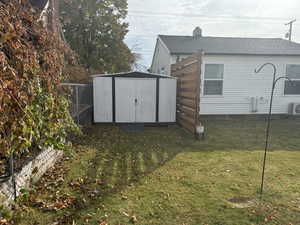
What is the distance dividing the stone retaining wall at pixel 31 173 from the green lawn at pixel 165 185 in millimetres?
143

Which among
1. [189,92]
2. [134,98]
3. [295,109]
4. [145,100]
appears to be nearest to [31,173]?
[189,92]

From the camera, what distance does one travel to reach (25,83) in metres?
2.06

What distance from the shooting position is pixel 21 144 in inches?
78.9

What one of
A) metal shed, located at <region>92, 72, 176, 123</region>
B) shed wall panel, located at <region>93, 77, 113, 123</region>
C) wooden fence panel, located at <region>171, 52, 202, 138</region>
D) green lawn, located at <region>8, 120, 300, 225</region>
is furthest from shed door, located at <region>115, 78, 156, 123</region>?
green lawn, located at <region>8, 120, 300, 225</region>

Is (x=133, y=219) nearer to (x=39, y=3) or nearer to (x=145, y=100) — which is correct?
(x=39, y=3)

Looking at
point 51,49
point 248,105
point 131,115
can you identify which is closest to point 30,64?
point 51,49

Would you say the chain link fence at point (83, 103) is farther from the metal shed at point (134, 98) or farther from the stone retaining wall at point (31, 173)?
the stone retaining wall at point (31, 173)

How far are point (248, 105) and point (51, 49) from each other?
9027mm

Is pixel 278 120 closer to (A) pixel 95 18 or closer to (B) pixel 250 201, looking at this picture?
(B) pixel 250 201

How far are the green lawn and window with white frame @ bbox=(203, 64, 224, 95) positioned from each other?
405 centimetres

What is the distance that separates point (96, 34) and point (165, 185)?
14889mm

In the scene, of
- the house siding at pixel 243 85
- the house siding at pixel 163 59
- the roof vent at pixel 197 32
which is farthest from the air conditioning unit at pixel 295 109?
the roof vent at pixel 197 32

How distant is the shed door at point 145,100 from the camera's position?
7939mm

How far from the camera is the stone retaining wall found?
93.2 inches
